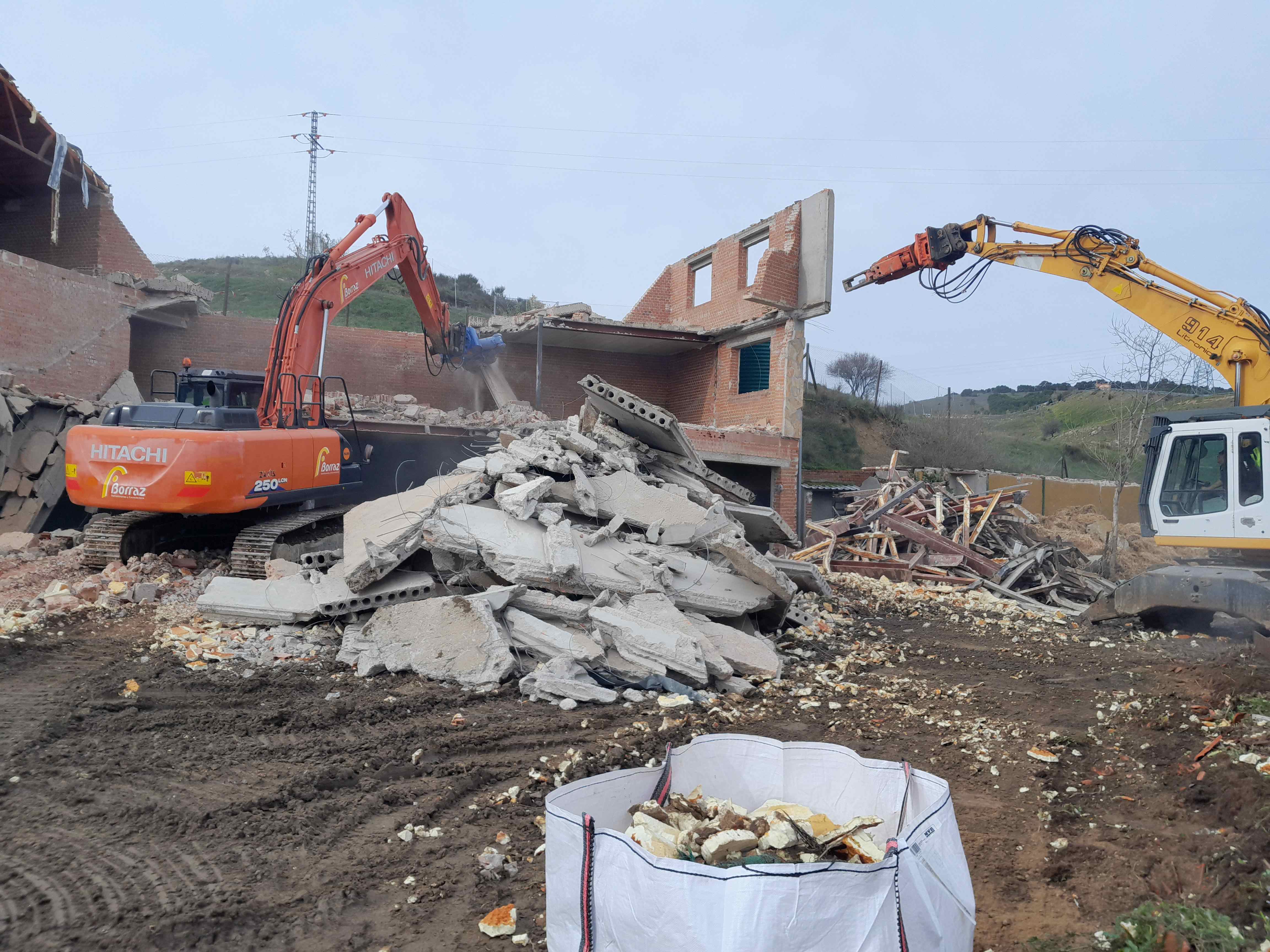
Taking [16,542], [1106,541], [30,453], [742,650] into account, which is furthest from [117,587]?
[1106,541]

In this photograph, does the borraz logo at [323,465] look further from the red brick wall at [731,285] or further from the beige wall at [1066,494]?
the beige wall at [1066,494]

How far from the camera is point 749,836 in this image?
2.43 m

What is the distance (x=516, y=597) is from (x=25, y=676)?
3.60 m

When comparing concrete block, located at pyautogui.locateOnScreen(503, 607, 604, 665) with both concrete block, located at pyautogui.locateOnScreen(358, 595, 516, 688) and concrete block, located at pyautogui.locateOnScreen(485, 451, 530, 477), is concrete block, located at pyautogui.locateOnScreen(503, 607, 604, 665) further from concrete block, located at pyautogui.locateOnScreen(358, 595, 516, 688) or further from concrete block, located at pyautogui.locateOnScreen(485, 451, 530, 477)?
concrete block, located at pyautogui.locateOnScreen(485, 451, 530, 477)

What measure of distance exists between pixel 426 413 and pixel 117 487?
806cm

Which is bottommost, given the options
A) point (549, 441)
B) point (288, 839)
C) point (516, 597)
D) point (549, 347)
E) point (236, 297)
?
point (288, 839)

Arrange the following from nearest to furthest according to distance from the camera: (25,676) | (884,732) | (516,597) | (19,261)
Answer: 1. (884,732)
2. (25,676)
3. (516,597)
4. (19,261)

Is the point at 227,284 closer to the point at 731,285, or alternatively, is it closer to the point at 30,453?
the point at 30,453

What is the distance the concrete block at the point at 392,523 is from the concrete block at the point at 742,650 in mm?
2693

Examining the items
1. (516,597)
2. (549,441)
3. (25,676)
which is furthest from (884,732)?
(25,676)

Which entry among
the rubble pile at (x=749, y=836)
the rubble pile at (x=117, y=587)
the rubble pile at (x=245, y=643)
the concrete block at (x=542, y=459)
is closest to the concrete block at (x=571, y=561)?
the concrete block at (x=542, y=459)

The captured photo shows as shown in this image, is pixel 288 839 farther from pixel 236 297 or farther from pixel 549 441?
pixel 236 297

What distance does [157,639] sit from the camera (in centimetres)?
666

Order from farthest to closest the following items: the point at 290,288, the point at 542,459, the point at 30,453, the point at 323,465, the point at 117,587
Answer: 1. the point at 290,288
2. the point at 30,453
3. the point at 323,465
4. the point at 542,459
5. the point at 117,587
